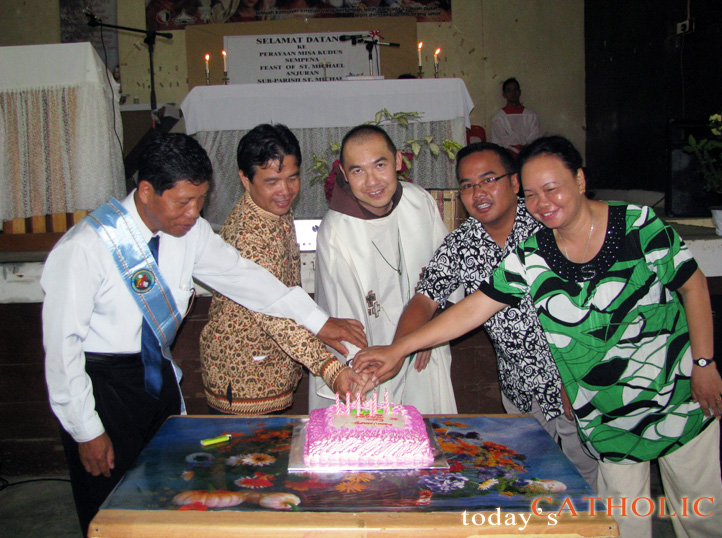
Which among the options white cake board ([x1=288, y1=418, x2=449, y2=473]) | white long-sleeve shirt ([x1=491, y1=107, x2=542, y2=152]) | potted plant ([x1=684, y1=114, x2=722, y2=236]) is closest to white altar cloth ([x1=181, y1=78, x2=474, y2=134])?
potted plant ([x1=684, y1=114, x2=722, y2=236])

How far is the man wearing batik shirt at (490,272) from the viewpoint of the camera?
2.29 m

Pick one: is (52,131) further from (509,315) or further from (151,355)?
(509,315)

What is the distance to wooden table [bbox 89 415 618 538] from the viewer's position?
4.56 ft

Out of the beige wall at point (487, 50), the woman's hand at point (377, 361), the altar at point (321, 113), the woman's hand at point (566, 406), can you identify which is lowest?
the woman's hand at point (566, 406)

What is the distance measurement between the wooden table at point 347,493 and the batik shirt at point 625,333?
10.1 inches

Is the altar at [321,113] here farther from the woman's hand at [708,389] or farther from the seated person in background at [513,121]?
the seated person in background at [513,121]

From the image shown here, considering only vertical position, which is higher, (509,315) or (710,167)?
(710,167)

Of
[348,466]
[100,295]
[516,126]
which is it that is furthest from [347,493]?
[516,126]

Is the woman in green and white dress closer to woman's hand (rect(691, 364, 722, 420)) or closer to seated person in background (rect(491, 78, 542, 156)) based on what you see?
woman's hand (rect(691, 364, 722, 420))

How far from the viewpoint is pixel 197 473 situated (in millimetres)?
1661

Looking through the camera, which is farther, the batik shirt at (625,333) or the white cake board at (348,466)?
the batik shirt at (625,333)

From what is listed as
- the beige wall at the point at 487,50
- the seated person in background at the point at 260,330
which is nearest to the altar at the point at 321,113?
the seated person in background at the point at 260,330

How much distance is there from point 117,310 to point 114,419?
373 millimetres

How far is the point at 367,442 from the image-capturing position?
68.7 inches
